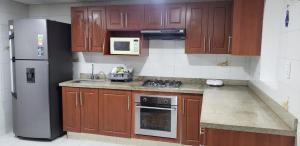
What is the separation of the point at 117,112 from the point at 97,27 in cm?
128

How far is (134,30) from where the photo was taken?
3160 mm

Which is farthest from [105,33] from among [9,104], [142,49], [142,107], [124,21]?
[9,104]

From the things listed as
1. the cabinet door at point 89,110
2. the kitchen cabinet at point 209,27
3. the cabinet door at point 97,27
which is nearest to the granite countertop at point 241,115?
the kitchen cabinet at point 209,27

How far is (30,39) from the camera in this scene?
3018 mm

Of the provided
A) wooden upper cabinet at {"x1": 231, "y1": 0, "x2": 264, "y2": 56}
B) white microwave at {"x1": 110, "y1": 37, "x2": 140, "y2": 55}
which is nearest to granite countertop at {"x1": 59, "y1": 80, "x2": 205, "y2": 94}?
white microwave at {"x1": 110, "y1": 37, "x2": 140, "y2": 55}

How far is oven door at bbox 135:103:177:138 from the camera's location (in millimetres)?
2869

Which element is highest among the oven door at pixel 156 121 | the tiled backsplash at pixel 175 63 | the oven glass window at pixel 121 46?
the oven glass window at pixel 121 46

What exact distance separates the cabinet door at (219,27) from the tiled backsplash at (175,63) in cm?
34

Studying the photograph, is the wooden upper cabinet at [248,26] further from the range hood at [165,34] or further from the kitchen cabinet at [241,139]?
the kitchen cabinet at [241,139]

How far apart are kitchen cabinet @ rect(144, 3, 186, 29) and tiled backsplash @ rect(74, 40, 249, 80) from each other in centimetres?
38

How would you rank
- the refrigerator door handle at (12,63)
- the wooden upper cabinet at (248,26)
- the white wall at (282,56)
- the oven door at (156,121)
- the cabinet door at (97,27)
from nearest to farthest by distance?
the white wall at (282,56) < the wooden upper cabinet at (248,26) < the oven door at (156,121) < the refrigerator door handle at (12,63) < the cabinet door at (97,27)

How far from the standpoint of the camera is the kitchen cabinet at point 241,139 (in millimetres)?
1383

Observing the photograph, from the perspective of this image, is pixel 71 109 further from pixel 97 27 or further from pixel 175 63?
pixel 175 63

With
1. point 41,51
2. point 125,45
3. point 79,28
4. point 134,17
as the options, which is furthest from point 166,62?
point 41,51
